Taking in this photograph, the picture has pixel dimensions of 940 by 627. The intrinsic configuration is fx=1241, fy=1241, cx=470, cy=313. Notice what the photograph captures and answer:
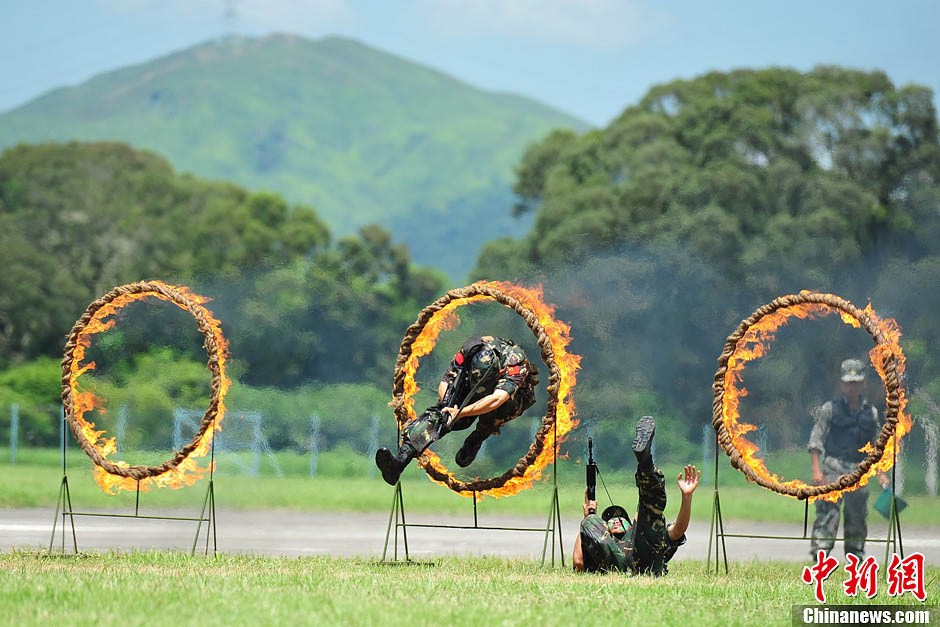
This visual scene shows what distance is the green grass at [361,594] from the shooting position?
8.46 m

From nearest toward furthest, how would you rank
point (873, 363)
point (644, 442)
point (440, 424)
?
point (644, 442) < point (440, 424) < point (873, 363)

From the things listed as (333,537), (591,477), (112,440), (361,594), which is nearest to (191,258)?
(333,537)

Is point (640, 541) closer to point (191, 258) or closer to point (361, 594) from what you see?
point (361, 594)

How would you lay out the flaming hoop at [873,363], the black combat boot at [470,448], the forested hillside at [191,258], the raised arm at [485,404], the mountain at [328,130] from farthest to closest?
the mountain at [328,130], the forested hillside at [191,258], the black combat boot at [470,448], the raised arm at [485,404], the flaming hoop at [873,363]

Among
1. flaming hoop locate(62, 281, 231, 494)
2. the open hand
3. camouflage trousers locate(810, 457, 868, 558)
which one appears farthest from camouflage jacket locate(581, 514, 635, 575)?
flaming hoop locate(62, 281, 231, 494)

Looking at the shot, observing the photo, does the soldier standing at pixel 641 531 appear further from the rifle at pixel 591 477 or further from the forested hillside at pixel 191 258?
the forested hillside at pixel 191 258

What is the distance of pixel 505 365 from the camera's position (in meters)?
11.4

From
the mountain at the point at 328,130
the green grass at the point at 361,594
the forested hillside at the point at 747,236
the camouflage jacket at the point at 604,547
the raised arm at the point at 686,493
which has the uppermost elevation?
the mountain at the point at 328,130

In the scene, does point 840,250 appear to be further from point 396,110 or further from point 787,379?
point 396,110

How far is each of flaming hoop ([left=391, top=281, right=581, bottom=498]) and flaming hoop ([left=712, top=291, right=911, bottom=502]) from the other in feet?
4.62

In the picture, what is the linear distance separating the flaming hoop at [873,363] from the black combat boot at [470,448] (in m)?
2.20

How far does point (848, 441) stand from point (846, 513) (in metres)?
0.70

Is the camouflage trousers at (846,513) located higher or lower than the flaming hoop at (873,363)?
lower

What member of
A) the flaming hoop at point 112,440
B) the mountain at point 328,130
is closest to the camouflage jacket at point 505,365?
the flaming hoop at point 112,440
